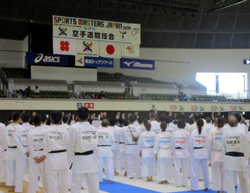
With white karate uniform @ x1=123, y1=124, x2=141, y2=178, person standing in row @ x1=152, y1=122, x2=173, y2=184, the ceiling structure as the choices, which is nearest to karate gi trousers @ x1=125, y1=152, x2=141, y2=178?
white karate uniform @ x1=123, y1=124, x2=141, y2=178

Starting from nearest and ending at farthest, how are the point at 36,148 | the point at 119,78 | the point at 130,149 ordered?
the point at 36,148, the point at 130,149, the point at 119,78

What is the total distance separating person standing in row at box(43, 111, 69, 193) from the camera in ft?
21.9

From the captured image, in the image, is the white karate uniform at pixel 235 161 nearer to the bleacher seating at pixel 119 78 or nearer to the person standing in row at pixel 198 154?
the person standing in row at pixel 198 154

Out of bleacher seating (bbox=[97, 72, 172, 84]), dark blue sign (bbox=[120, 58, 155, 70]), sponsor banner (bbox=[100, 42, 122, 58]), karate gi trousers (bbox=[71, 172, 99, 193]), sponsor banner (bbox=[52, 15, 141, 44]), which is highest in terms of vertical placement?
sponsor banner (bbox=[52, 15, 141, 44])

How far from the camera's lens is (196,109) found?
28141mm

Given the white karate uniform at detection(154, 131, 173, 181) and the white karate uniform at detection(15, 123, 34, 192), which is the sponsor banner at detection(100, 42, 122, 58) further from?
the white karate uniform at detection(15, 123, 34, 192)

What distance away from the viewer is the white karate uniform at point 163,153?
31.5ft

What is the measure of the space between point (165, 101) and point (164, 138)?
58.4ft

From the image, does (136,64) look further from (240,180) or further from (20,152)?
(240,180)

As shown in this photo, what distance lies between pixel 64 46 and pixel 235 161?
17.6 m

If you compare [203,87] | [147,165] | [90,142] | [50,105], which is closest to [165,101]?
[203,87]

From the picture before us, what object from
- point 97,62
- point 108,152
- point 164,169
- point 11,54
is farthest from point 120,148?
point 11,54

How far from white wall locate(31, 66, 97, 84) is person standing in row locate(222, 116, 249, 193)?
854 inches

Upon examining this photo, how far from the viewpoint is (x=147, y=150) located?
10000 mm
